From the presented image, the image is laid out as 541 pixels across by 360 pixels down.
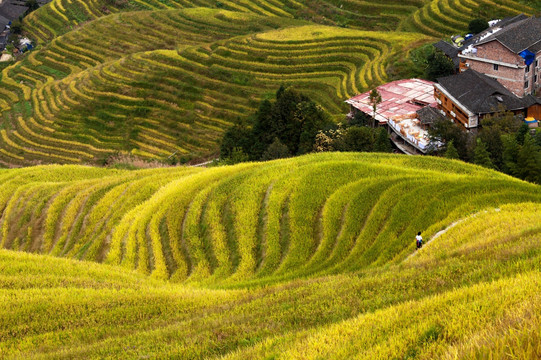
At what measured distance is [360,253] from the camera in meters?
15.5

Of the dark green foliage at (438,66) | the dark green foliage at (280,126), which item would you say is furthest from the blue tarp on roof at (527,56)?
the dark green foliage at (280,126)

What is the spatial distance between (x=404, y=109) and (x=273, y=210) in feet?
73.7

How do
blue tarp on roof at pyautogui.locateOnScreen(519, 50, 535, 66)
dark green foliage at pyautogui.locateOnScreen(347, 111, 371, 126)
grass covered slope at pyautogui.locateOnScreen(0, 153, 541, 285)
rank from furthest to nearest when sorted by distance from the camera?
dark green foliage at pyautogui.locateOnScreen(347, 111, 371, 126) → blue tarp on roof at pyautogui.locateOnScreen(519, 50, 535, 66) → grass covered slope at pyautogui.locateOnScreen(0, 153, 541, 285)

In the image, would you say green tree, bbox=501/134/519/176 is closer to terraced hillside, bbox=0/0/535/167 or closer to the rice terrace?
the rice terrace

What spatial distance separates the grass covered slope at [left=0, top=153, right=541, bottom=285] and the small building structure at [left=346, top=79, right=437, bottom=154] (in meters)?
11.7

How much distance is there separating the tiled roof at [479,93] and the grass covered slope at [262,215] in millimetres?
13724

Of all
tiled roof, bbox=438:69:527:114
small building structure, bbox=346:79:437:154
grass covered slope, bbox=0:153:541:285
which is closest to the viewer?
grass covered slope, bbox=0:153:541:285

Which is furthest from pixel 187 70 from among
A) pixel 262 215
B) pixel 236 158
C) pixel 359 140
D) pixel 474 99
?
pixel 262 215

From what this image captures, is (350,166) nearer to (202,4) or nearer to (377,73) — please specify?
(377,73)

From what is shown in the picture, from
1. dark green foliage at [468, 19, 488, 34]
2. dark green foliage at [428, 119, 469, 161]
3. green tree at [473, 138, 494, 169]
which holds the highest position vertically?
dark green foliage at [468, 19, 488, 34]

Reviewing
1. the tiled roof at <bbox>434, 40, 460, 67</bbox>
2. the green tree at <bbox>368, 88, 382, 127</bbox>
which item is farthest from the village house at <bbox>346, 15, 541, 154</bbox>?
the tiled roof at <bbox>434, 40, 460, 67</bbox>

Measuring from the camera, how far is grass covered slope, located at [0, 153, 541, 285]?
15922 millimetres

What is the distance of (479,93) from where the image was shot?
33.8m

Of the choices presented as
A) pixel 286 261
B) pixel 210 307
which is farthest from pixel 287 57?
pixel 210 307
